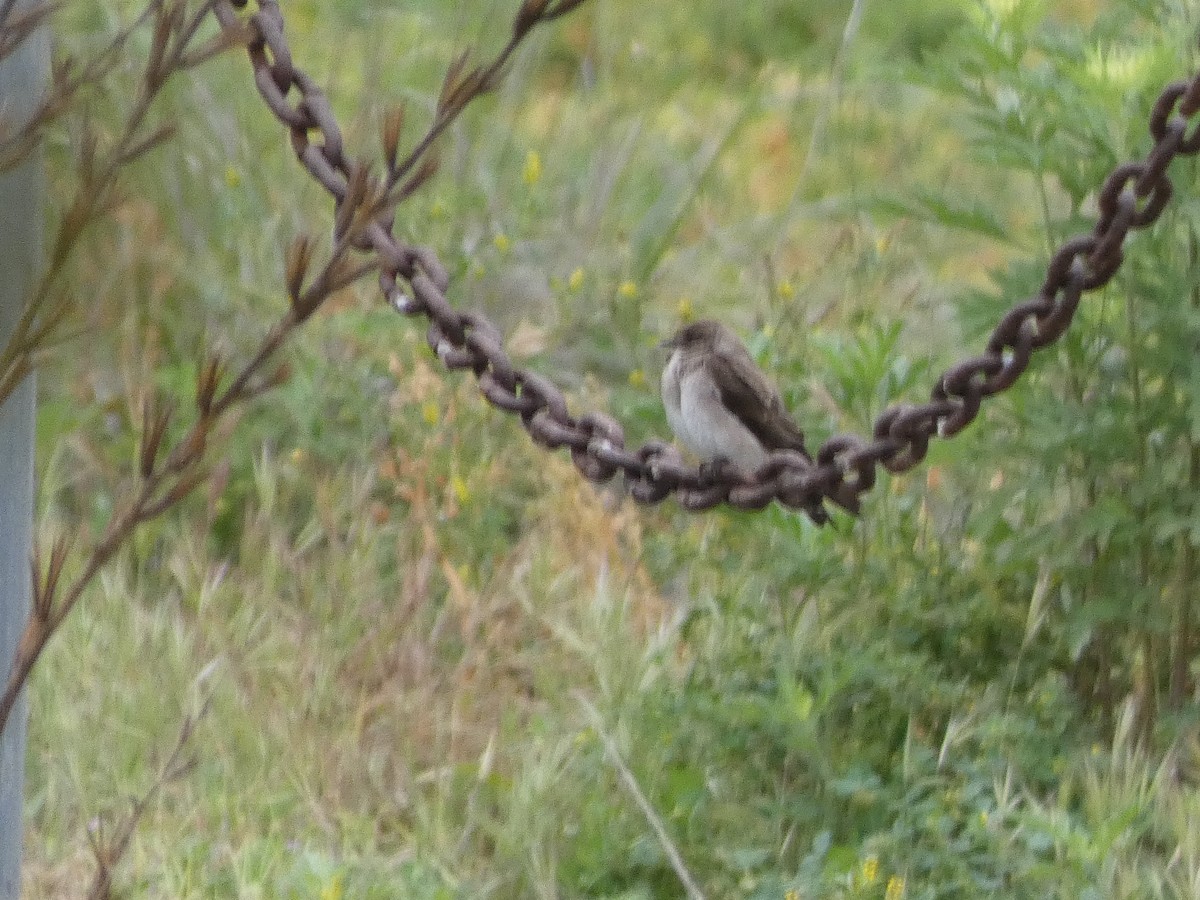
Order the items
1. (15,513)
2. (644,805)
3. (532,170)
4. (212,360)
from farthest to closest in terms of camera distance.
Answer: (532,170), (644,805), (15,513), (212,360)

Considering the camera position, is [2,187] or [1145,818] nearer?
[2,187]

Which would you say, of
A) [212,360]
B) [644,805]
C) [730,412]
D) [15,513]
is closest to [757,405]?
[730,412]

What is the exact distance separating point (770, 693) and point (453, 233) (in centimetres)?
207

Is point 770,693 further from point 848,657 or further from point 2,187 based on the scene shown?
point 2,187

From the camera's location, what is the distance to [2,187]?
6.36ft

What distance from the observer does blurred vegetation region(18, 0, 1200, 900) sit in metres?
3.43

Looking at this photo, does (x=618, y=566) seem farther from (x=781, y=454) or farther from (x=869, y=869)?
(x=781, y=454)

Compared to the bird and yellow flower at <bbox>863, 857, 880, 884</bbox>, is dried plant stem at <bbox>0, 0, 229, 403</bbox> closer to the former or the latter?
yellow flower at <bbox>863, 857, 880, 884</bbox>

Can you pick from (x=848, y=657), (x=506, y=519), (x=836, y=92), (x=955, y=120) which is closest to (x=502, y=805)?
(x=848, y=657)

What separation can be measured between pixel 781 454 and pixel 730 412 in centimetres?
106

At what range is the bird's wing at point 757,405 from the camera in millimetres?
3668

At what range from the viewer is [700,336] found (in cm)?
408

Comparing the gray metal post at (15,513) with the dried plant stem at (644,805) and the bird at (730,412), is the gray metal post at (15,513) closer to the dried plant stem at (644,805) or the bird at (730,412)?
the dried plant stem at (644,805)

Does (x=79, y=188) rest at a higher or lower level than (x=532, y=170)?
lower
